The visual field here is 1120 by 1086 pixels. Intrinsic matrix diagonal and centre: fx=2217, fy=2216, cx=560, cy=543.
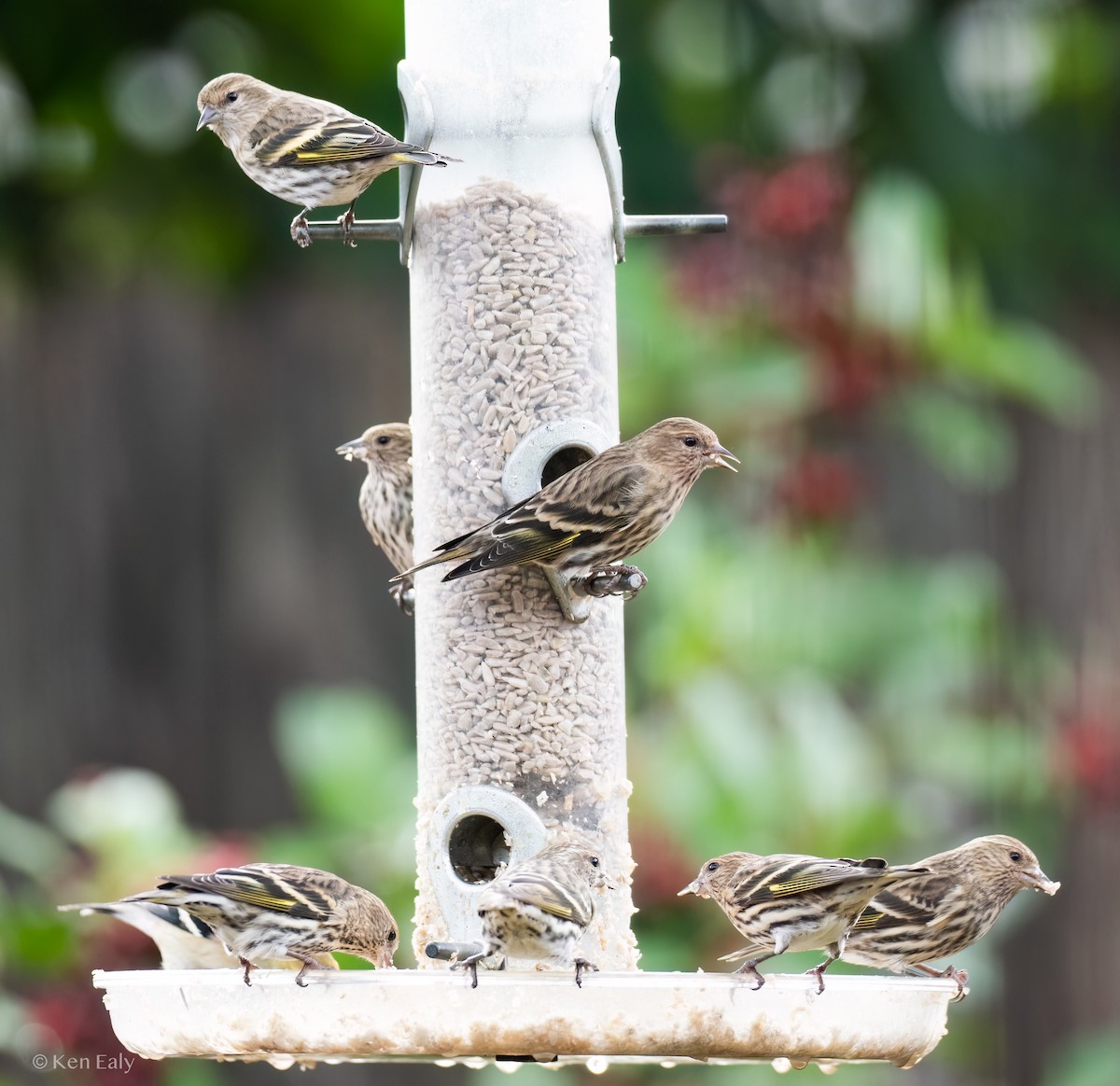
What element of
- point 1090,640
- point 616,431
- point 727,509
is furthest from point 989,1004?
point 616,431

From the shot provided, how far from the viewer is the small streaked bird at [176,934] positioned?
5.92 m

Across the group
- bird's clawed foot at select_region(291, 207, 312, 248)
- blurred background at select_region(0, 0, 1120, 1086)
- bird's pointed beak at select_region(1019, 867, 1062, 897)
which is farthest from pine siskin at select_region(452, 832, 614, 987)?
blurred background at select_region(0, 0, 1120, 1086)

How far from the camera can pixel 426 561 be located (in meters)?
5.88

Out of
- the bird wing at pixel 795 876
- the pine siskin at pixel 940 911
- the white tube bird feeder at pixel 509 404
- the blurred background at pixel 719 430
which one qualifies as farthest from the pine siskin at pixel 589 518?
the blurred background at pixel 719 430

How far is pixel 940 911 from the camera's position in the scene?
616cm

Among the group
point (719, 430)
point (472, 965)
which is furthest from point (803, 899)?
point (719, 430)

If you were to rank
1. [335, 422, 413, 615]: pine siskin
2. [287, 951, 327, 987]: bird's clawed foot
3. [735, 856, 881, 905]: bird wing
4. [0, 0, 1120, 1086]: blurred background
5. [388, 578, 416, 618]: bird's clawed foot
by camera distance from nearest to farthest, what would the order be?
[287, 951, 327, 987]: bird's clawed foot, [735, 856, 881, 905]: bird wing, [388, 578, 416, 618]: bird's clawed foot, [335, 422, 413, 615]: pine siskin, [0, 0, 1120, 1086]: blurred background

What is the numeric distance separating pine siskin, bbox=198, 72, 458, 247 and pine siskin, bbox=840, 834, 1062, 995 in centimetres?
237

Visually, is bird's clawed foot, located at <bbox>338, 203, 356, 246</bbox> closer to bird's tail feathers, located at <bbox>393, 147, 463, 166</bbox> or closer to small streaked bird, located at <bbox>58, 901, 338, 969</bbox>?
bird's tail feathers, located at <bbox>393, 147, 463, 166</bbox>

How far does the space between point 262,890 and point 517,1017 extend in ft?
2.98

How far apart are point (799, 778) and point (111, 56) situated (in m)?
4.90

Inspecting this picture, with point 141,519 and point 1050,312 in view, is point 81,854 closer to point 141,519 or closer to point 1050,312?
point 141,519

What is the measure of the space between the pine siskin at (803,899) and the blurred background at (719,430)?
3416 millimetres

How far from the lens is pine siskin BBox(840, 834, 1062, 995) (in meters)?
6.05
